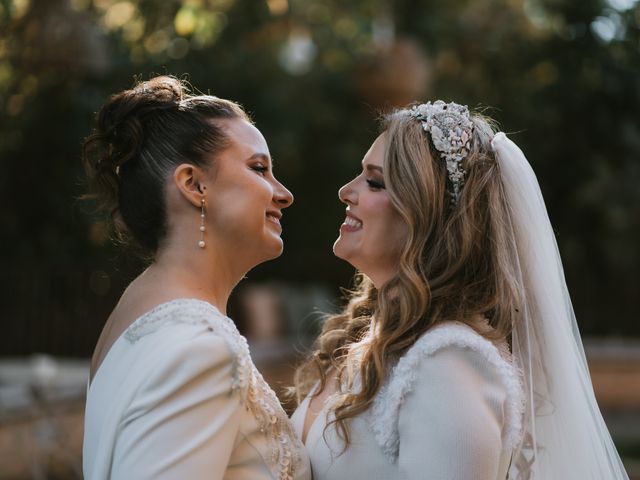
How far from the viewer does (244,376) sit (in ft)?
7.93

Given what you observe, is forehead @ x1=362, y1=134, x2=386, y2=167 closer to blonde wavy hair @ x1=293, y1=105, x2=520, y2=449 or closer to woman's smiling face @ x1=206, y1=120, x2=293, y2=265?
blonde wavy hair @ x1=293, y1=105, x2=520, y2=449

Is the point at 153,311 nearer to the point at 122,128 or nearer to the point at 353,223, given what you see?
the point at 122,128

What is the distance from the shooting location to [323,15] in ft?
45.5

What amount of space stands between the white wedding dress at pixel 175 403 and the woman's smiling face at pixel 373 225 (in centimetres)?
72

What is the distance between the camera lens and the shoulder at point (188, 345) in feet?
7.56

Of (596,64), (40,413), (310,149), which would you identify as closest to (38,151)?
(310,149)

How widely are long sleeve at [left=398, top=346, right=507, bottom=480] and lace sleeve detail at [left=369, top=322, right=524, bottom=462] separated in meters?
0.02

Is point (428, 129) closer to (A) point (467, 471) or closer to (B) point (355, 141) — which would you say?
(A) point (467, 471)

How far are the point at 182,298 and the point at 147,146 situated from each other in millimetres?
487

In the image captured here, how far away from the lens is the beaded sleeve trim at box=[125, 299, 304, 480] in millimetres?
2422

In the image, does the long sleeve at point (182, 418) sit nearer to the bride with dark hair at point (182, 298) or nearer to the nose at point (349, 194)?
the bride with dark hair at point (182, 298)

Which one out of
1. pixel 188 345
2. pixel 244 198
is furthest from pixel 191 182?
pixel 188 345

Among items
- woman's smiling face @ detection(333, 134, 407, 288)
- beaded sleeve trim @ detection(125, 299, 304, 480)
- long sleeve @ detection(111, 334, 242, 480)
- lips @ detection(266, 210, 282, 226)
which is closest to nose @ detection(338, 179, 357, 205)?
woman's smiling face @ detection(333, 134, 407, 288)

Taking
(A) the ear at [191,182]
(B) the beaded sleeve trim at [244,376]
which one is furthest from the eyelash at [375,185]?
(B) the beaded sleeve trim at [244,376]
